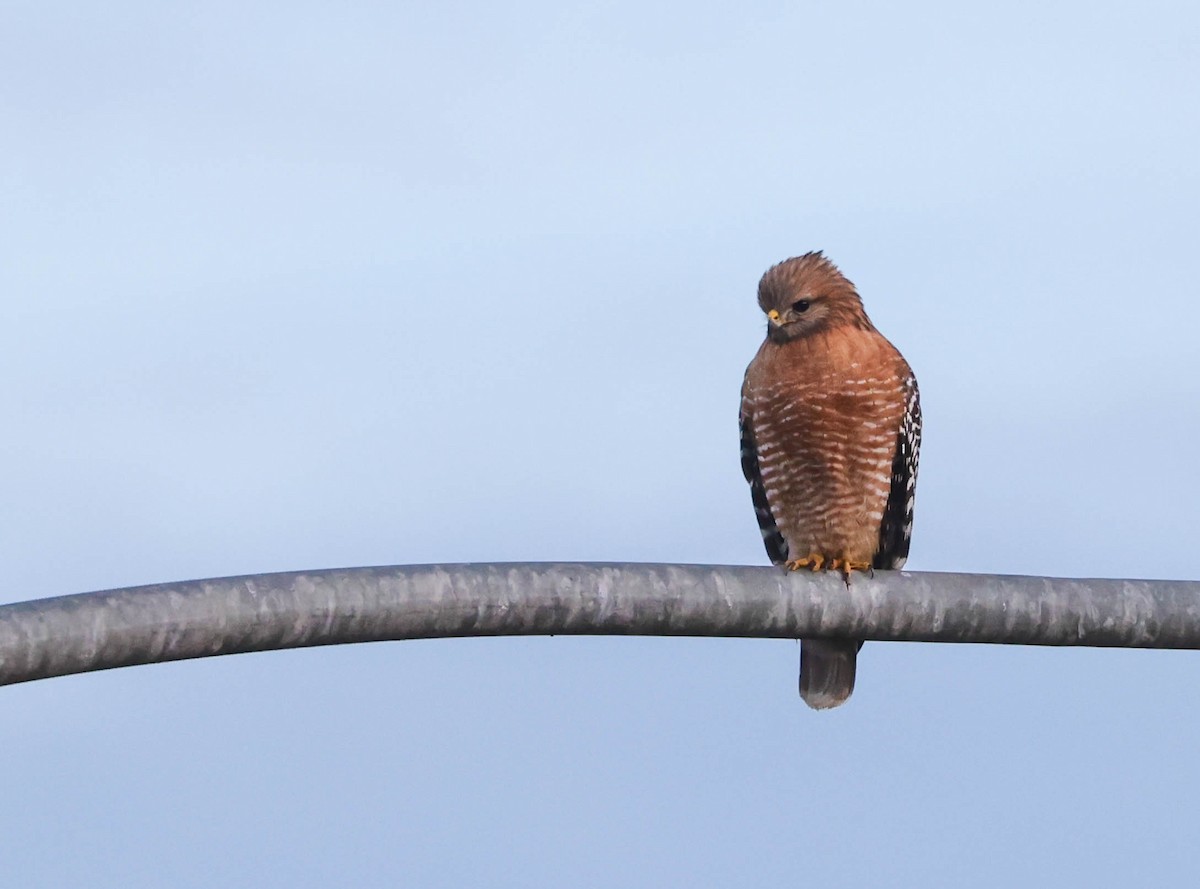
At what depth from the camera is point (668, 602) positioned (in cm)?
443

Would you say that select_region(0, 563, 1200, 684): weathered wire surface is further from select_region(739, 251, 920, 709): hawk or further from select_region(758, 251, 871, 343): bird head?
select_region(758, 251, 871, 343): bird head

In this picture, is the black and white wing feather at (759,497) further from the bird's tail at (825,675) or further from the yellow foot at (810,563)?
the bird's tail at (825,675)

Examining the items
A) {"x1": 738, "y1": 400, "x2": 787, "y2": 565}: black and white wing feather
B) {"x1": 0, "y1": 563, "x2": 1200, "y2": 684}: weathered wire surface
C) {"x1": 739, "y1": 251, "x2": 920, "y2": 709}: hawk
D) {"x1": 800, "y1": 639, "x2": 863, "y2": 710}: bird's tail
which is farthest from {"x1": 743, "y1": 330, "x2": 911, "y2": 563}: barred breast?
{"x1": 0, "y1": 563, "x2": 1200, "y2": 684}: weathered wire surface

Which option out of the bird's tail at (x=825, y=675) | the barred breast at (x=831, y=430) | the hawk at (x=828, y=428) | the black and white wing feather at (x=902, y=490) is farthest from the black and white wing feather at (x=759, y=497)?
the bird's tail at (x=825, y=675)

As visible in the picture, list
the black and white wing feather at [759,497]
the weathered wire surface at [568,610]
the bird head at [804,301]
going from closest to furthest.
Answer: the weathered wire surface at [568,610], the bird head at [804,301], the black and white wing feather at [759,497]

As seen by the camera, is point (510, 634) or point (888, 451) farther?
point (888, 451)

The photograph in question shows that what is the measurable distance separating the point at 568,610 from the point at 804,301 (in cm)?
411

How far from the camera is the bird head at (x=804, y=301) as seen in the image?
8.09 m

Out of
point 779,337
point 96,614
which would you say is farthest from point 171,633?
point 779,337

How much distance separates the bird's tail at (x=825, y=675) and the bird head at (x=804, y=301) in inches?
57.5

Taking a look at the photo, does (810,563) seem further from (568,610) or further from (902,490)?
(568,610)

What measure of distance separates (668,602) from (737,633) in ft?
1.04

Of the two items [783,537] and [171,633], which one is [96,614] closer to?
[171,633]

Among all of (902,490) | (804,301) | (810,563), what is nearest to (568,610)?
(810,563)
